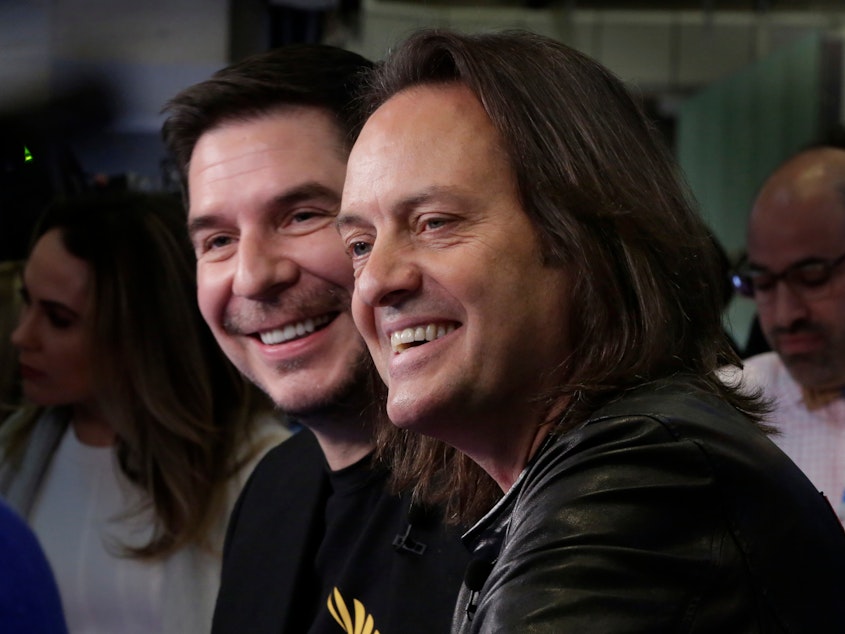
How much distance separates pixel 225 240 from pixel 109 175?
1019mm

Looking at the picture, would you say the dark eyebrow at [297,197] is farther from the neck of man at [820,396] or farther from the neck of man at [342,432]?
the neck of man at [820,396]

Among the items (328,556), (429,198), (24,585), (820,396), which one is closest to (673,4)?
(820,396)

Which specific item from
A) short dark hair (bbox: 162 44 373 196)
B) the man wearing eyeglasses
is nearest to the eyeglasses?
the man wearing eyeglasses

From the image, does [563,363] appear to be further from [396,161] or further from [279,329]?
[279,329]

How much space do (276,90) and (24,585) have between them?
1.19 m

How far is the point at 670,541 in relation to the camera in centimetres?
92

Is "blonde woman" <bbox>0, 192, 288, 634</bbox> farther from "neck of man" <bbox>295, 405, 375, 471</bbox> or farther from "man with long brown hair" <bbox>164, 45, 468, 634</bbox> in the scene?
"neck of man" <bbox>295, 405, 375, 471</bbox>

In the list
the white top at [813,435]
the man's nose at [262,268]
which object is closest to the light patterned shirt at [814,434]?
the white top at [813,435]

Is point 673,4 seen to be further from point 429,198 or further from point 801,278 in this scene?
point 429,198

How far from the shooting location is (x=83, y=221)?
8.86 feet

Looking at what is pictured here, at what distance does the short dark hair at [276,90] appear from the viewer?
191 centimetres

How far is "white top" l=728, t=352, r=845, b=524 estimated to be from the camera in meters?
2.65

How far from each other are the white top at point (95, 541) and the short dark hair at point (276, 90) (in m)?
0.91

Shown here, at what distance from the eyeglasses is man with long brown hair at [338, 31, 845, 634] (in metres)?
1.66
